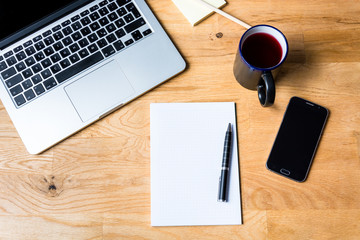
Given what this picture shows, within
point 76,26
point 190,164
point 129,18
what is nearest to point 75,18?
point 76,26

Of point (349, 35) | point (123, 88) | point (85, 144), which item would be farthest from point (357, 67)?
point (85, 144)

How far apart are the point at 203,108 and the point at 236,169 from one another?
0.15 meters

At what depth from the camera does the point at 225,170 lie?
667 mm

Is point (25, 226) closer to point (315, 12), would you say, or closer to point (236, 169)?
point (236, 169)

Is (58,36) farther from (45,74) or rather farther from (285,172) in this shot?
(285,172)

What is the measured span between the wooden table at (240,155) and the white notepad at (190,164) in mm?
18

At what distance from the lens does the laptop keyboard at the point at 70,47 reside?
2.27ft

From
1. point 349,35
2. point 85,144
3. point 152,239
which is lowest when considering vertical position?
point 152,239

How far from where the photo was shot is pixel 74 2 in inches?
28.3

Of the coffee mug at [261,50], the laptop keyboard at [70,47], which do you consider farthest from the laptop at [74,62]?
the coffee mug at [261,50]

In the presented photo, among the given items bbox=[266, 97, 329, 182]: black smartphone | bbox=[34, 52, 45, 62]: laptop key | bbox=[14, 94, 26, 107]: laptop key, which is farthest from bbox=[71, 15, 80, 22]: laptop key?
bbox=[266, 97, 329, 182]: black smartphone

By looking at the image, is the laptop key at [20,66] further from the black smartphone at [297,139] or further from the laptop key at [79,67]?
the black smartphone at [297,139]

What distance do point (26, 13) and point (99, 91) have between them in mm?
231

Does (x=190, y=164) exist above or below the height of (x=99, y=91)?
below
